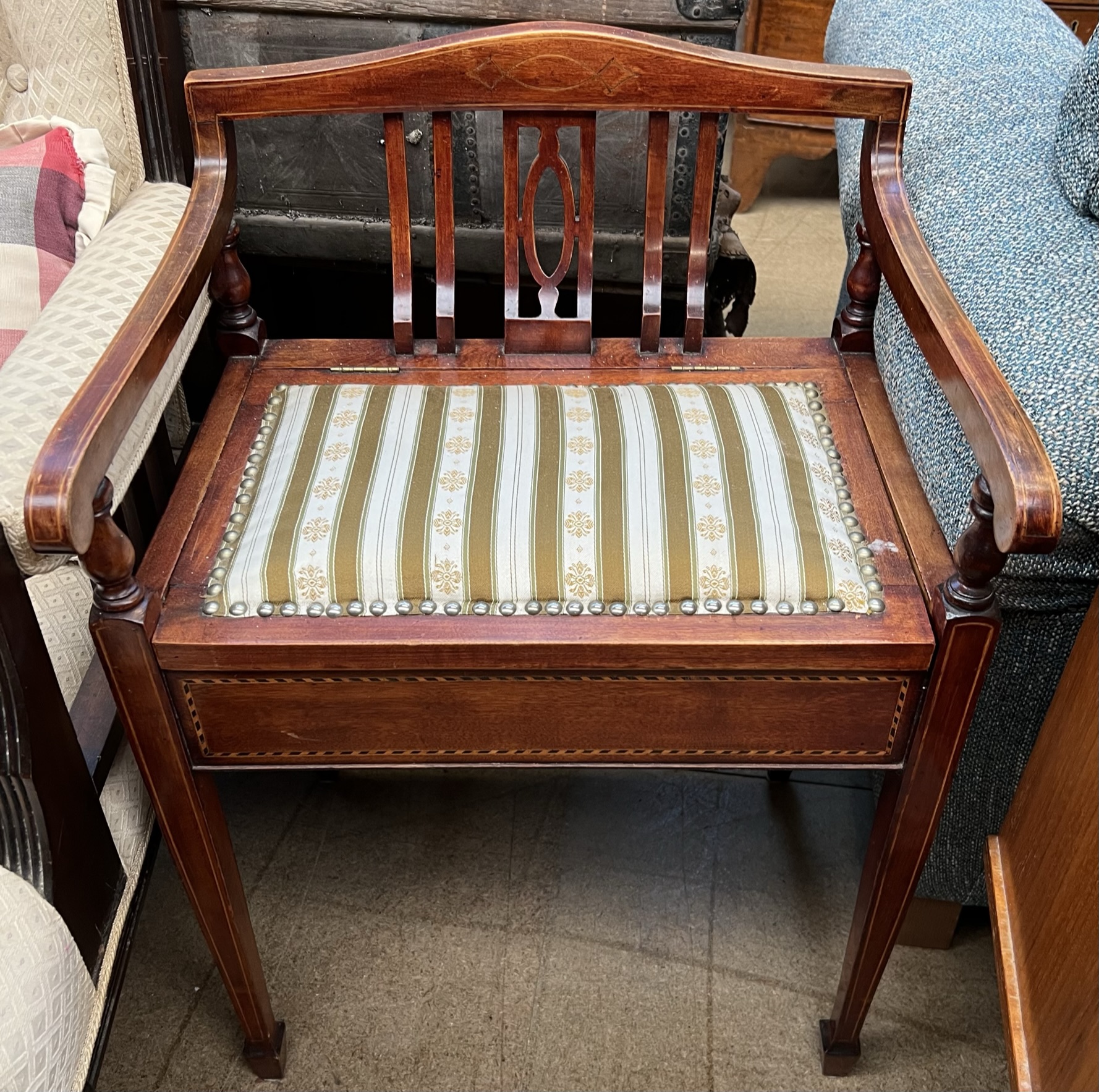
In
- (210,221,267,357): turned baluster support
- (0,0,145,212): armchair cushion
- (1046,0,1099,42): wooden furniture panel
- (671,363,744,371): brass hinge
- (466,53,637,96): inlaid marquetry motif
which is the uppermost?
(466,53,637,96): inlaid marquetry motif

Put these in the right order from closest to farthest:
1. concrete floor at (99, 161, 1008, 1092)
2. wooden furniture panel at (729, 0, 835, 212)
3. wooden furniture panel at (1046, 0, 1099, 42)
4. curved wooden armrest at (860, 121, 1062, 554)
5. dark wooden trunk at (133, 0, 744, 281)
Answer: curved wooden armrest at (860, 121, 1062, 554) → concrete floor at (99, 161, 1008, 1092) → dark wooden trunk at (133, 0, 744, 281) → wooden furniture panel at (1046, 0, 1099, 42) → wooden furniture panel at (729, 0, 835, 212)

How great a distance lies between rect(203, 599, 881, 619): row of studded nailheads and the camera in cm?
86

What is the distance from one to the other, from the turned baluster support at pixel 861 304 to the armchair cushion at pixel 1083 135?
188 mm

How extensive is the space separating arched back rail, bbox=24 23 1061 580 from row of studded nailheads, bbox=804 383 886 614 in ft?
0.44

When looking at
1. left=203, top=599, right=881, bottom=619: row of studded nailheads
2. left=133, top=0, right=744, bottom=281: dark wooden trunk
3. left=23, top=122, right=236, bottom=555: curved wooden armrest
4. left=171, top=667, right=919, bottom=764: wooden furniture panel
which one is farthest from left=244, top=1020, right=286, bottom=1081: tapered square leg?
left=133, top=0, right=744, bottom=281: dark wooden trunk

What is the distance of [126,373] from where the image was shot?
2.68 ft

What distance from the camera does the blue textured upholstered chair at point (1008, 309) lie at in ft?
2.83

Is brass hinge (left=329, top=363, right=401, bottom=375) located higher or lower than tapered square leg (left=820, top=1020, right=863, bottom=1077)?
higher

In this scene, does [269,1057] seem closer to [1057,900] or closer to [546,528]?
[546,528]

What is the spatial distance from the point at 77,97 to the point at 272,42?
0.38 m

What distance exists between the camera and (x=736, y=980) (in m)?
1.26

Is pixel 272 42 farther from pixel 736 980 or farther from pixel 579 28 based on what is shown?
pixel 736 980

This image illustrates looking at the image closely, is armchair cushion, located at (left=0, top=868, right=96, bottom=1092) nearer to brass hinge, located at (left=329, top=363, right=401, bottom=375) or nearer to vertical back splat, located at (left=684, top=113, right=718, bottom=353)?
brass hinge, located at (left=329, top=363, right=401, bottom=375)

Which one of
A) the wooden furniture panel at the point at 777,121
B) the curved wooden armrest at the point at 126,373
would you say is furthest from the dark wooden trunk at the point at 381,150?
the wooden furniture panel at the point at 777,121
